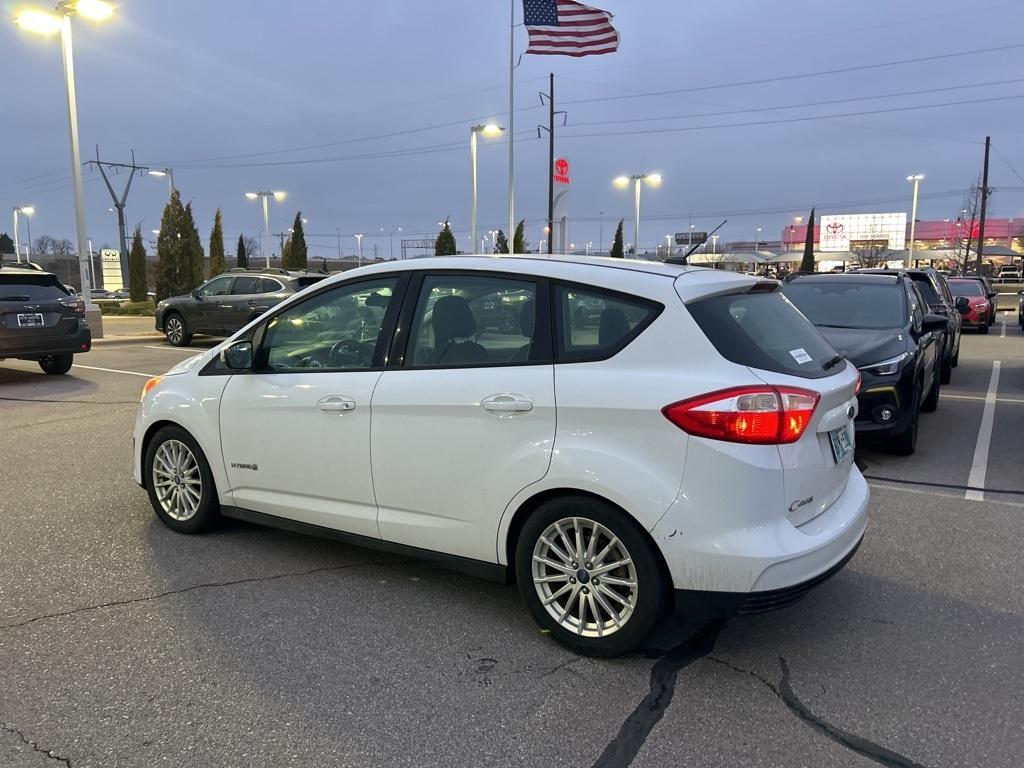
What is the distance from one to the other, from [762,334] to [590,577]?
1.30 metres

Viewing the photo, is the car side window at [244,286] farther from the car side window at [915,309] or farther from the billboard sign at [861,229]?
the billboard sign at [861,229]

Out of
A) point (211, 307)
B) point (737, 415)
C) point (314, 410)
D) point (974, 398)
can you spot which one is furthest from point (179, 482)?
point (211, 307)

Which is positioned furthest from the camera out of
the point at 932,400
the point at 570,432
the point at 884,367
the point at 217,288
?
the point at 217,288

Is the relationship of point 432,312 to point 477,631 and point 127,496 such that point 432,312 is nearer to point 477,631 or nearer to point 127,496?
point 477,631

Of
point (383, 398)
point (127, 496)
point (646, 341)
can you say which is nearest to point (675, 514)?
point (646, 341)

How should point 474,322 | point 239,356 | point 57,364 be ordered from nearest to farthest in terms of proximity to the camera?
point 474,322
point 239,356
point 57,364

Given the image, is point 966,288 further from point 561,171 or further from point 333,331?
point 333,331

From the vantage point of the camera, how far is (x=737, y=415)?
2914 millimetres

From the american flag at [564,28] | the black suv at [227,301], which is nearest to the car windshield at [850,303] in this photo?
the black suv at [227,301]

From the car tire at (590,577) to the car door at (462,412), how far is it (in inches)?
7.8

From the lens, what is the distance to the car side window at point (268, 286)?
16.4m

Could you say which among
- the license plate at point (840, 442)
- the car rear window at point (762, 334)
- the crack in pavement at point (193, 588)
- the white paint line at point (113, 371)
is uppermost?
the car rear window at point (762, 334)

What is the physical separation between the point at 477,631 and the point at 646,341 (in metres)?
1.57

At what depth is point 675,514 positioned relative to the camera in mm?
2967
